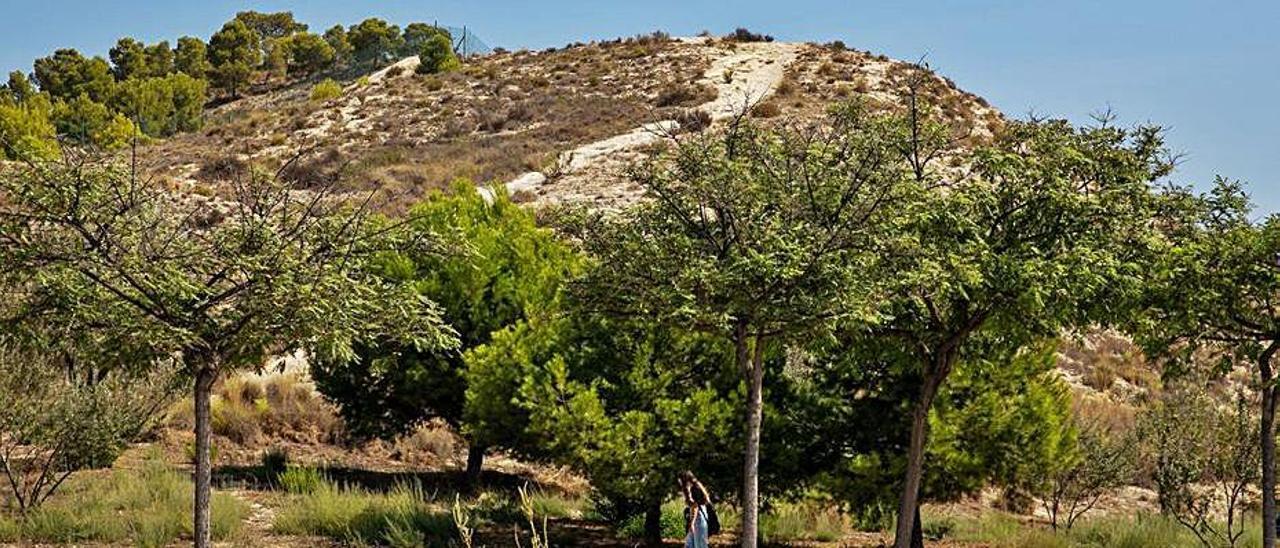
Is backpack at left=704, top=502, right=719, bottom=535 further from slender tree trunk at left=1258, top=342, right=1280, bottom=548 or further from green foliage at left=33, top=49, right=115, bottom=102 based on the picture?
green foliage at left=33, top=49, right=115, bottom=102

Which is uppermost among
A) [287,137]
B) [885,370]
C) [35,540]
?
[287,137]

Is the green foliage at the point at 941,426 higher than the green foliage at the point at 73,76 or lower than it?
lower

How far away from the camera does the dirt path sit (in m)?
37.0

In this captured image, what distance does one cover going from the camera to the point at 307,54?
272 feet

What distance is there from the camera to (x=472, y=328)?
1842cm

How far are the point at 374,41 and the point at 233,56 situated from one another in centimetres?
1012

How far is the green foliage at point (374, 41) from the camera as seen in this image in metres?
80.5

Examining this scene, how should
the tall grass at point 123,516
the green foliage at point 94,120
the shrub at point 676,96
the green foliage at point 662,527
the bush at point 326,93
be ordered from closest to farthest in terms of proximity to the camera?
the tall grass at point 123,516
the green foliage at point 662,527
the shrub at point 676,96
the green foliage at point 94,120
the bush at point 326,93

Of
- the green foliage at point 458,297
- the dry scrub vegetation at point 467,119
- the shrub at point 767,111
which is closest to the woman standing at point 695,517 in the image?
the green foliage at point 458,297

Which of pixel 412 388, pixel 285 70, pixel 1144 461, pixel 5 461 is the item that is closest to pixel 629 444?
pixel 412 388

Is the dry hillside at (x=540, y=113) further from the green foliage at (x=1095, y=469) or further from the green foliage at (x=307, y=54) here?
the green foliage at (x=1095, y=469)

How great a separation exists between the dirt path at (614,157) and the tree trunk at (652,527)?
13998 millimetres

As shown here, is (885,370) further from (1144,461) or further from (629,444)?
(1144,461)

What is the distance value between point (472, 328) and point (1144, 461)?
39.0 ft
